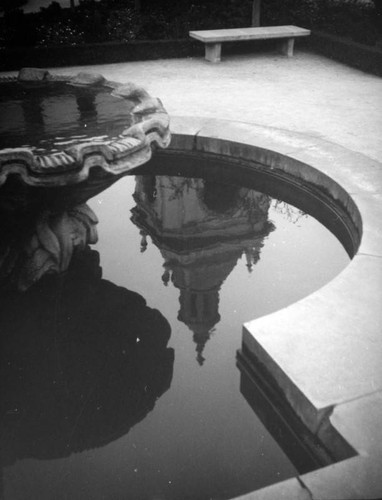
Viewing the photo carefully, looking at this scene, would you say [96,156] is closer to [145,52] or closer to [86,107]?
[86,107]

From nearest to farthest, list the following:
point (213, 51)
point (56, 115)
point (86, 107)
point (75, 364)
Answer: point (75, 364), point (56, 115), point (86, 107), point (213, 51)

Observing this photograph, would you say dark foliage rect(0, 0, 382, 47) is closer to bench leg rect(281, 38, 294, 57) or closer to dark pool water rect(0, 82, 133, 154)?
bench leg rect(281, 38, 294, 57)

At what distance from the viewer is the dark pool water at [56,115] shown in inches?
186

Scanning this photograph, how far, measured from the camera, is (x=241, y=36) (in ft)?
39.3

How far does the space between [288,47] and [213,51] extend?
1882mm

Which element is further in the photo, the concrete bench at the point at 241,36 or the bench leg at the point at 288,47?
the bench leg at the point at 288,47

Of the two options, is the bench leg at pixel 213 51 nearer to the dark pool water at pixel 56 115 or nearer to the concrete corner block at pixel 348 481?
the dark pool water at pixel 56 115

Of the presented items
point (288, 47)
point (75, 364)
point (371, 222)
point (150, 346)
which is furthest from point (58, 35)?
point (75, 364)

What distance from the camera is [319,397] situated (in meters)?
Result: 3.11

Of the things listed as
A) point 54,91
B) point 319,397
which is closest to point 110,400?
point 319,397

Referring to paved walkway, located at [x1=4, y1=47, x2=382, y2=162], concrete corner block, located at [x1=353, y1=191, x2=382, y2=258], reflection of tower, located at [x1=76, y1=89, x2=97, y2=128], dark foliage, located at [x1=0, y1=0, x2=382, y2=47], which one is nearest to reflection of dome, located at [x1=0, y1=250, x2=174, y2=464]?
reflection of tower, located at [x1=76, y1=89, x2=97, y2=128]

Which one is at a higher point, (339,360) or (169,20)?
(169,20)

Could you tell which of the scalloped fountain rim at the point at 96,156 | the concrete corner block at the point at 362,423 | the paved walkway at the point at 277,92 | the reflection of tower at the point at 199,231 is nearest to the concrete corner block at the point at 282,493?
the concrete corner block at the point at 362,423

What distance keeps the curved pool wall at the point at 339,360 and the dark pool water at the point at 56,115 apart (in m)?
2.28
